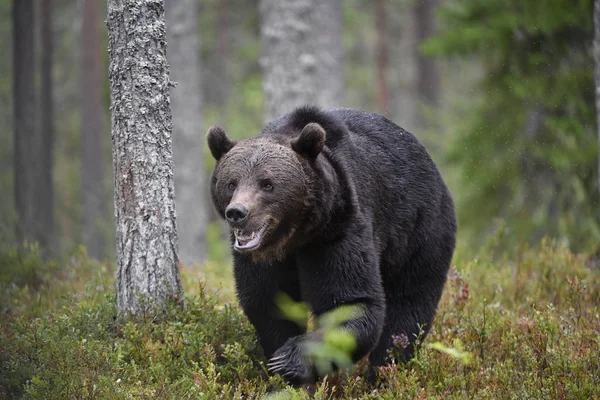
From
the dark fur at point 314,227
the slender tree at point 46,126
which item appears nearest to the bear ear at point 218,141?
the dark fur at point 314,227

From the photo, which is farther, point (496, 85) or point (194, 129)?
point (194, 129)

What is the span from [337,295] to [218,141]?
1.42 metres

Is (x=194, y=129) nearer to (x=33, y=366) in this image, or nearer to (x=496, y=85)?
(x=496, y=85)

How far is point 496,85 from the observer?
1120 cm

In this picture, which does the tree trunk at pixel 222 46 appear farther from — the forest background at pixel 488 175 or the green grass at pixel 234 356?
the green grass at pixel 234 356

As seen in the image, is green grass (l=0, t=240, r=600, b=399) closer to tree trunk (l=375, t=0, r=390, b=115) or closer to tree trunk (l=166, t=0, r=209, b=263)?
tree trunk (l=166, t=0, r=209, b=263)

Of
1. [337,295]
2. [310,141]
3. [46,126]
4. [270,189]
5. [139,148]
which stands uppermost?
[46,126]

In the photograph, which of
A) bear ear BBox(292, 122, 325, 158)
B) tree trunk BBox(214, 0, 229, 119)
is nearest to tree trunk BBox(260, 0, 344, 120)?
bear ear BBox(292, 122, 325, 158)

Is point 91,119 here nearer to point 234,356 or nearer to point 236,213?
point 234,356

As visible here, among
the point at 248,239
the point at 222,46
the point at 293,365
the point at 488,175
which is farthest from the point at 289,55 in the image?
the point at 222,46

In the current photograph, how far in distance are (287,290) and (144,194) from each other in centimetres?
132

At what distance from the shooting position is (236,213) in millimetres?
4590

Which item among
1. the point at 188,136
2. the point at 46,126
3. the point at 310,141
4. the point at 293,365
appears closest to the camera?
the point at 293,365

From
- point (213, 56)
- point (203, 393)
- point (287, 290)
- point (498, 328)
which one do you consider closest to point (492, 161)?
point (498, 328)
